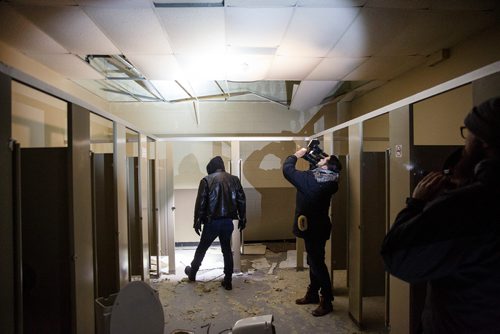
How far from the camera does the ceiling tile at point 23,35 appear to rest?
2.08m

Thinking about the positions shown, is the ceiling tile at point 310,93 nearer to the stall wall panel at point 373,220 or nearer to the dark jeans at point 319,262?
the stall wall panel at point 373,220

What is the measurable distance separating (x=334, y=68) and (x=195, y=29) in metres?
1.62

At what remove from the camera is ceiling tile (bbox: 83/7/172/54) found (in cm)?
200

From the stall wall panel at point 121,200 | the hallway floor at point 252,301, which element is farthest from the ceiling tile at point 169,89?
the hallway floor at point 252,301

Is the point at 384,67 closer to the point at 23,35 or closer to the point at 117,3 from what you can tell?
the point at 117,3

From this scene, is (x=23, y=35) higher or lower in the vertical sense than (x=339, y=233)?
higher

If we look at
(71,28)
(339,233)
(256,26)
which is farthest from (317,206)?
(71,28)

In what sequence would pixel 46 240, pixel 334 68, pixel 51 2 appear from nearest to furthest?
1. pixel 46 240
2. pixel 51 2
3. pixel 334 68

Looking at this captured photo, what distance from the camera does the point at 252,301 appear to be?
3.08m

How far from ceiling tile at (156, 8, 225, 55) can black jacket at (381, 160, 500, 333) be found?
1.78 meters

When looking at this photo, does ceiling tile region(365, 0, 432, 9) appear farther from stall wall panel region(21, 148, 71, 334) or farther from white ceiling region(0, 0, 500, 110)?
stall wall panel region(21, 148, 71, 334)

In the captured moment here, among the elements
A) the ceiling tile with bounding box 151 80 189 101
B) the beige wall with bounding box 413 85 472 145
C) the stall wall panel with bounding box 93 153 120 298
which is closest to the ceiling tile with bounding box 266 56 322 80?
the beige wall with bounding box 413 85 472 145

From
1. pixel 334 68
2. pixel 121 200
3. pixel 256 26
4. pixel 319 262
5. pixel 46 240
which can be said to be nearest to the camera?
pixel 46 240

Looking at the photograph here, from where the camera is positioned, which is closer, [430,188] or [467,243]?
[467,243]
